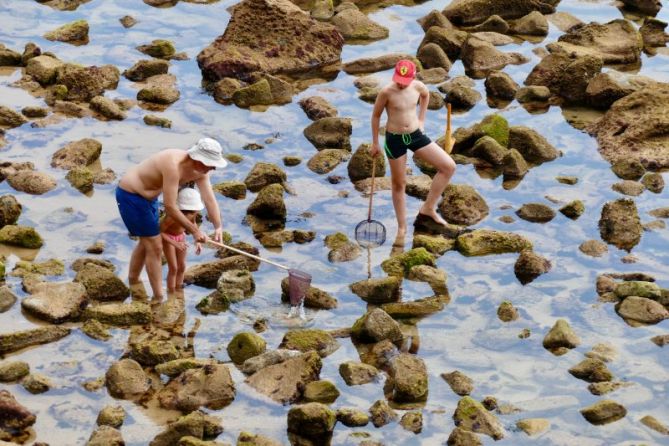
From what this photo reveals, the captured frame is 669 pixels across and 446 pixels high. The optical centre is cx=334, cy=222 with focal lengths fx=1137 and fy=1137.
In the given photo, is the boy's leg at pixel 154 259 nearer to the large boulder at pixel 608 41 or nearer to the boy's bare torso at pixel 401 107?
the boy's bare torso at pixel 401 107

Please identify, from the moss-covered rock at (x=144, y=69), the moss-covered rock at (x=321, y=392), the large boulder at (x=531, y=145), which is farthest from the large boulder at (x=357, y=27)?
the moss-covered rock at (x=321, y=392)

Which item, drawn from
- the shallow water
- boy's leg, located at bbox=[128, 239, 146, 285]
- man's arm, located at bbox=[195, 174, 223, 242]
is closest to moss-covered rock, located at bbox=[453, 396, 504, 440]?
the shallow water

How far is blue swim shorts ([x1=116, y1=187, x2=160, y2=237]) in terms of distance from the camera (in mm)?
13344

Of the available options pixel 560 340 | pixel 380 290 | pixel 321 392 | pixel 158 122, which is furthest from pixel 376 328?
pixel 158 122

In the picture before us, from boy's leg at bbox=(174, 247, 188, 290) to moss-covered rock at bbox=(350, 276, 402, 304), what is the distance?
222 cm

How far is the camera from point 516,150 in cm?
1839

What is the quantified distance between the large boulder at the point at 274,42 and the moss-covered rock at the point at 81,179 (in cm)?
510

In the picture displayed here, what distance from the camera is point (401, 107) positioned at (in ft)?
50.0

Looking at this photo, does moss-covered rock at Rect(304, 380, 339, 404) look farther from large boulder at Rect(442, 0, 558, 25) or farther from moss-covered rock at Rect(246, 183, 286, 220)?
large boulder at Rect(442, 0, 558, 25)

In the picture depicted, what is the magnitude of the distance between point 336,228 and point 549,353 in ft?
13.8

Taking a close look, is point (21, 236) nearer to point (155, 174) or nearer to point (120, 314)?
point (120, 314)

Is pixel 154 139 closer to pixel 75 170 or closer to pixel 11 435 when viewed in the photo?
pixel 75 170

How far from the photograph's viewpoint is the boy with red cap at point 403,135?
15258 millimetres

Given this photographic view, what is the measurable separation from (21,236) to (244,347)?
4.10m
